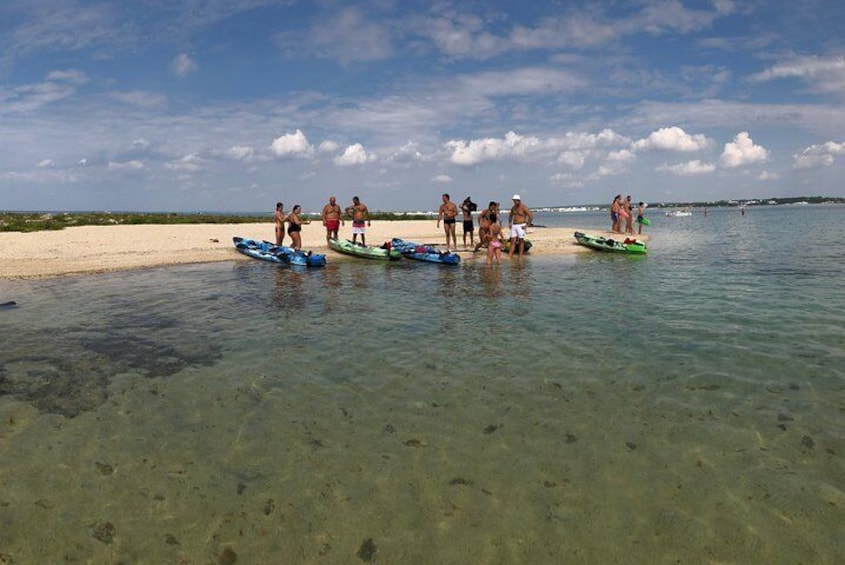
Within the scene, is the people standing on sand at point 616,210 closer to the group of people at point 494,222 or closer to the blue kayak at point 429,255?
the group of people at point 494,222

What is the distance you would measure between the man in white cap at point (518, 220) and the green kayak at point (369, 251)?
5.63 m

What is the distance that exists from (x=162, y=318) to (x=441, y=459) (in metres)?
9.74

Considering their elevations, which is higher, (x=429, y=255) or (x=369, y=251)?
(x=369, y=251)

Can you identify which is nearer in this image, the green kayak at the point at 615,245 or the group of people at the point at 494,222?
the group of people at the point at 494,222

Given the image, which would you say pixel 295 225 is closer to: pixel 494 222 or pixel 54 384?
pixel 494 222

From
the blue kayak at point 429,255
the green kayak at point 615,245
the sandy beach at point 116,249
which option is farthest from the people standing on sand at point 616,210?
the blue kayak at point 429,255

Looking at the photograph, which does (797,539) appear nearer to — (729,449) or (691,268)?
(729,449)

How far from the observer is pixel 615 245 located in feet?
92.5

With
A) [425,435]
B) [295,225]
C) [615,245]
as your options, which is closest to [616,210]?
[615,245]

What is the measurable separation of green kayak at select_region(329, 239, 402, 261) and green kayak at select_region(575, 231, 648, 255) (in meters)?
11.7

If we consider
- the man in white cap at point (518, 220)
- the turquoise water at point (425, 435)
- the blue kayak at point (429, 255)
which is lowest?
the turquoise water at point (425, 435)

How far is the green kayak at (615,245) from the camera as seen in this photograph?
90.4 ft

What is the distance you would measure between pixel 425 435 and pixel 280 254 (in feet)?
58.3

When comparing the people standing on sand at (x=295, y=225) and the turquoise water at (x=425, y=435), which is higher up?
the people standing on sand at (x=295, y=225)
